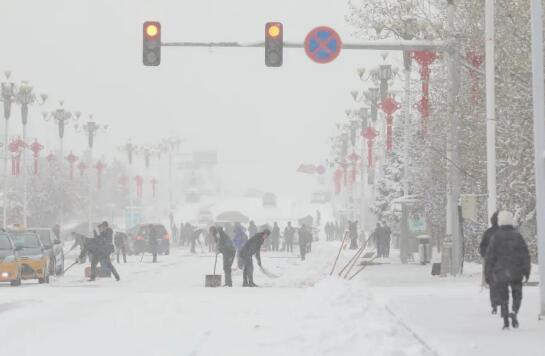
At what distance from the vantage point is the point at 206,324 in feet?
50.5

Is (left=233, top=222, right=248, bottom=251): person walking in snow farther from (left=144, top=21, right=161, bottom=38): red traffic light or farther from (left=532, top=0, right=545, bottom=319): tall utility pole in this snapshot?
(left=532, top=0, right=545, bottom=319): tall utility pole

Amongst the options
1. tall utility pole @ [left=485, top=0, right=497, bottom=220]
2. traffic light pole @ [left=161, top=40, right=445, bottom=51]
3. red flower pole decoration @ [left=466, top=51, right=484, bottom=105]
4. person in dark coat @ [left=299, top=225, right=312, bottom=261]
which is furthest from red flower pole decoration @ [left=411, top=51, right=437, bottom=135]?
person in dark coat @ [left=299, top=225, right=312, bottom=261]

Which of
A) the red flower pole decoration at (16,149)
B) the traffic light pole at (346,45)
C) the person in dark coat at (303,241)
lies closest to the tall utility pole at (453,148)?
the traffic light pole at (346,45)

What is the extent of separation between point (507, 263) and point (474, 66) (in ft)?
49.0

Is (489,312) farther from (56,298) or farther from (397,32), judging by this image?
(397,32)

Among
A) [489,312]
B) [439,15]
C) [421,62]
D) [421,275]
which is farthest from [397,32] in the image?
[489,312]

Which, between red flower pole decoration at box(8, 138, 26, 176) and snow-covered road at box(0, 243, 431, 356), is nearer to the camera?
snow-covered road at box(0, 243, 431, 356)

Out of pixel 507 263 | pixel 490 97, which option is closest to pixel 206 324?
pixel 507 263

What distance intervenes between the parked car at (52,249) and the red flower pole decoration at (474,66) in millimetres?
11969

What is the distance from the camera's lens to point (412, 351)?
447 inches

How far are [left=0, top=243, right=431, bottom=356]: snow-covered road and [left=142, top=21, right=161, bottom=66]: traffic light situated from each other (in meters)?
4.53

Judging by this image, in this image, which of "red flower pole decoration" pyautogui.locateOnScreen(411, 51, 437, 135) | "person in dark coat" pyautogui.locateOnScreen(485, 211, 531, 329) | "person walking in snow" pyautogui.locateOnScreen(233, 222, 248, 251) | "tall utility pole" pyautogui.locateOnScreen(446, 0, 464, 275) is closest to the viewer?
"person in dark coat" pyautogui.locateOnScreen(485, 211, 531, 329)

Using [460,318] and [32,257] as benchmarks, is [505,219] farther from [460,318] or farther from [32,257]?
[32,257]

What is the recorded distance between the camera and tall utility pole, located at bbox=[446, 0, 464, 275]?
2741cm
